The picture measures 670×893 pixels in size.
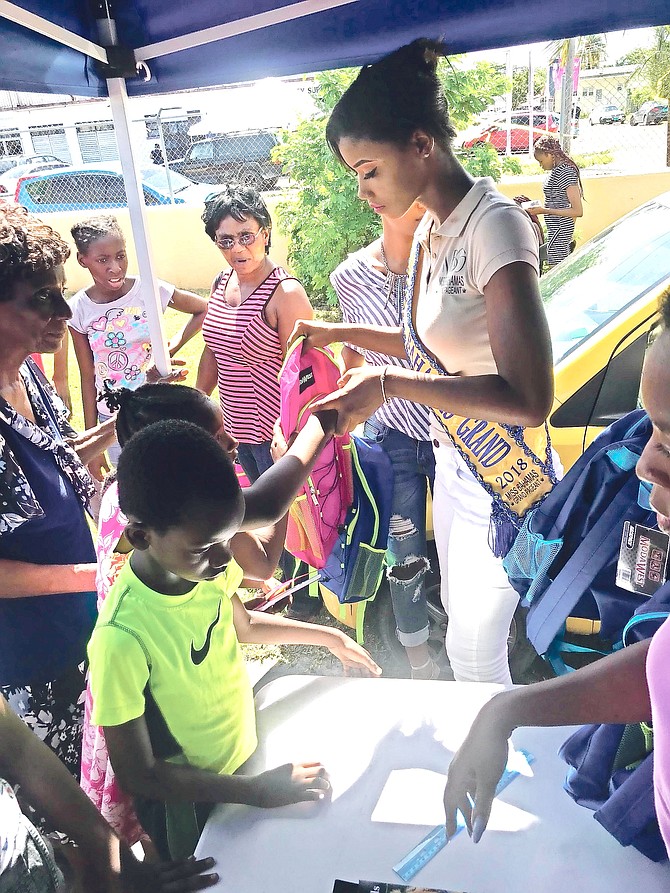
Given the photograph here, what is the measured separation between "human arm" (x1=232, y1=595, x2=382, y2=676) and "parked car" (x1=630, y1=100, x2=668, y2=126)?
18.1 meters

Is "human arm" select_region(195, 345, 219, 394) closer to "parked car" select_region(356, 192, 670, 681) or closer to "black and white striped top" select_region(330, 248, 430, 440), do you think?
"black and white striped top" select_region(330, 248, 430, 440)

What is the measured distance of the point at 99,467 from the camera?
11.7 feet

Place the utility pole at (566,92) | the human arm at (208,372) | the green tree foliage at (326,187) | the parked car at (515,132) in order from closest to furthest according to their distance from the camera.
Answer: the human arm at (208,372) < the green tree foliage at (326,187) < the utility pole at (566,92) < the parked car at (515,132)

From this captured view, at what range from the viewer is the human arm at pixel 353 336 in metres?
2.15

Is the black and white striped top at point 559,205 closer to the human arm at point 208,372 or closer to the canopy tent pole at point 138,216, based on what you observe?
the human arm at point 208,372

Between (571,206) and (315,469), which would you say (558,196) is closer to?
(571,206)

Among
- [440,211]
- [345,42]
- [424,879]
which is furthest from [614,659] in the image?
[345,42]

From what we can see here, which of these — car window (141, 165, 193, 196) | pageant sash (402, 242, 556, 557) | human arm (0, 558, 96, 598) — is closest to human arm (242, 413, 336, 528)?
pageant sash (402, 242, 556, 557)

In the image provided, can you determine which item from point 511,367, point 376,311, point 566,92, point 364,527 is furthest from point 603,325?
point 566,92

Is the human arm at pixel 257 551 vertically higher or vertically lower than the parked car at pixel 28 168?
lower

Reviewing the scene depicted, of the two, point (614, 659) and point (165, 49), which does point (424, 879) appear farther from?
point (165, 49)

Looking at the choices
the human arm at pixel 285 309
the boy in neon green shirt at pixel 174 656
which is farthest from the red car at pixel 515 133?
the boy in neon green shirt at pixel 174 656

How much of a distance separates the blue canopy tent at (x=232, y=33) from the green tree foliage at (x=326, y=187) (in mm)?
5343

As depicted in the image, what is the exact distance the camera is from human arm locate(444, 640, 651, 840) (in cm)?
105
